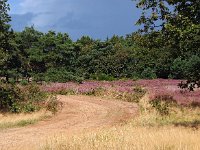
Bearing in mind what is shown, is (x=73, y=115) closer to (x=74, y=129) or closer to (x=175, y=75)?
(x=74, y=129)

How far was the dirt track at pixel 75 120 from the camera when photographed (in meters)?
19.1

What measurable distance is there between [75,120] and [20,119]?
3.27 m

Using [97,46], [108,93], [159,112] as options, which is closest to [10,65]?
[108,93]

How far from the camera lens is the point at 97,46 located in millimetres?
59750

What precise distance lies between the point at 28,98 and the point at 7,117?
13.1 ft

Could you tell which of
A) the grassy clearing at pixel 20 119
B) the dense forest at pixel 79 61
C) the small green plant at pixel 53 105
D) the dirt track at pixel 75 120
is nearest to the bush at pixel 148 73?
the dense forest at pixel 79 61

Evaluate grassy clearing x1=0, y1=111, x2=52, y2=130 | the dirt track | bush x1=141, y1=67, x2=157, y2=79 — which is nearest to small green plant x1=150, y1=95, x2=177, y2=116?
the dirt track

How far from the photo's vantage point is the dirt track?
19133mm

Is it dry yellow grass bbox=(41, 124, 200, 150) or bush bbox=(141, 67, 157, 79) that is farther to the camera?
bush bbox=(141, 67, 157, 79)

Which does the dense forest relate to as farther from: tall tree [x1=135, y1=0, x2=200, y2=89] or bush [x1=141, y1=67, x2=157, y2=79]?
tall tree [x1=135, y1=0, x2=200, y2=89]

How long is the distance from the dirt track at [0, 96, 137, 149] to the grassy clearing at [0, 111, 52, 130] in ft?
2.12

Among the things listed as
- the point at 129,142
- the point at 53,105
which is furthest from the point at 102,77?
the point at 129,142

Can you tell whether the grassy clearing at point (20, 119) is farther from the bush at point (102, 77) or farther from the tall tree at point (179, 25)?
the bush at point (102, 77)

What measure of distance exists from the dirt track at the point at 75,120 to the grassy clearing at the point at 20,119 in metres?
0.65
